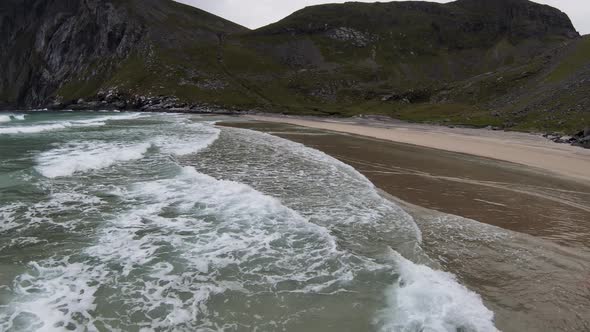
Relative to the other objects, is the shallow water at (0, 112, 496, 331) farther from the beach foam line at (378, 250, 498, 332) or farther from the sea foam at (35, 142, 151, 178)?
the sea foam at (35, 142, 151, 178)

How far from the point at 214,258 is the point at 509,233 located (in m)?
9.35

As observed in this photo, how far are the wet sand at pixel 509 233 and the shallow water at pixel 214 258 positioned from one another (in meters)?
0.70

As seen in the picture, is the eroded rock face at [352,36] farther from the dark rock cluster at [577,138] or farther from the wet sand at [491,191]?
the wet sand at [491,191]

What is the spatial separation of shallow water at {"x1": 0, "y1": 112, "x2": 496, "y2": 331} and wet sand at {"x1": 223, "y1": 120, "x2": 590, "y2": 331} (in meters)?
0.70

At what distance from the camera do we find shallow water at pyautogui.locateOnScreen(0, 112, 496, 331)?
23.9 ft

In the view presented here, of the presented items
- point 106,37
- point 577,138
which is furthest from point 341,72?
point 577,138

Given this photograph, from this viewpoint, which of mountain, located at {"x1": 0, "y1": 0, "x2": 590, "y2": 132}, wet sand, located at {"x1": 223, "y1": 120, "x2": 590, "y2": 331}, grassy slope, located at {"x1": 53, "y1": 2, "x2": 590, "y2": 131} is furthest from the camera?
mountain, located at {"x1": 0, "y1": 0, "x2": 590, "y2": 132}

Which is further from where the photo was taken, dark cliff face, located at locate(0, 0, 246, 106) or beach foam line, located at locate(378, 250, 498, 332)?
dark cliff face, located at locate(0, 0, 246, 106)

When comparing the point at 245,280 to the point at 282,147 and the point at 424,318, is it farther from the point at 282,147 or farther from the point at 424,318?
the point at 282,147

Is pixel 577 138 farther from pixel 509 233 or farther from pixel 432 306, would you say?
pixel 432 306

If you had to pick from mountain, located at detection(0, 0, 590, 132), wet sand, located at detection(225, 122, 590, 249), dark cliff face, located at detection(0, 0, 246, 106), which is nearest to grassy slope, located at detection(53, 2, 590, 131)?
mountain, located at detection(0, 0, 590, 132)

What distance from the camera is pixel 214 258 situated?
32.8 ft

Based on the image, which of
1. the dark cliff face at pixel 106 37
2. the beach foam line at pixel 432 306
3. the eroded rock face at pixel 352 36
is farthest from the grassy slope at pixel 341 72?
the beach foam line at pixel 432 306

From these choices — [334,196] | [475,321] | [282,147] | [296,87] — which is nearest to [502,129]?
[282,147]
